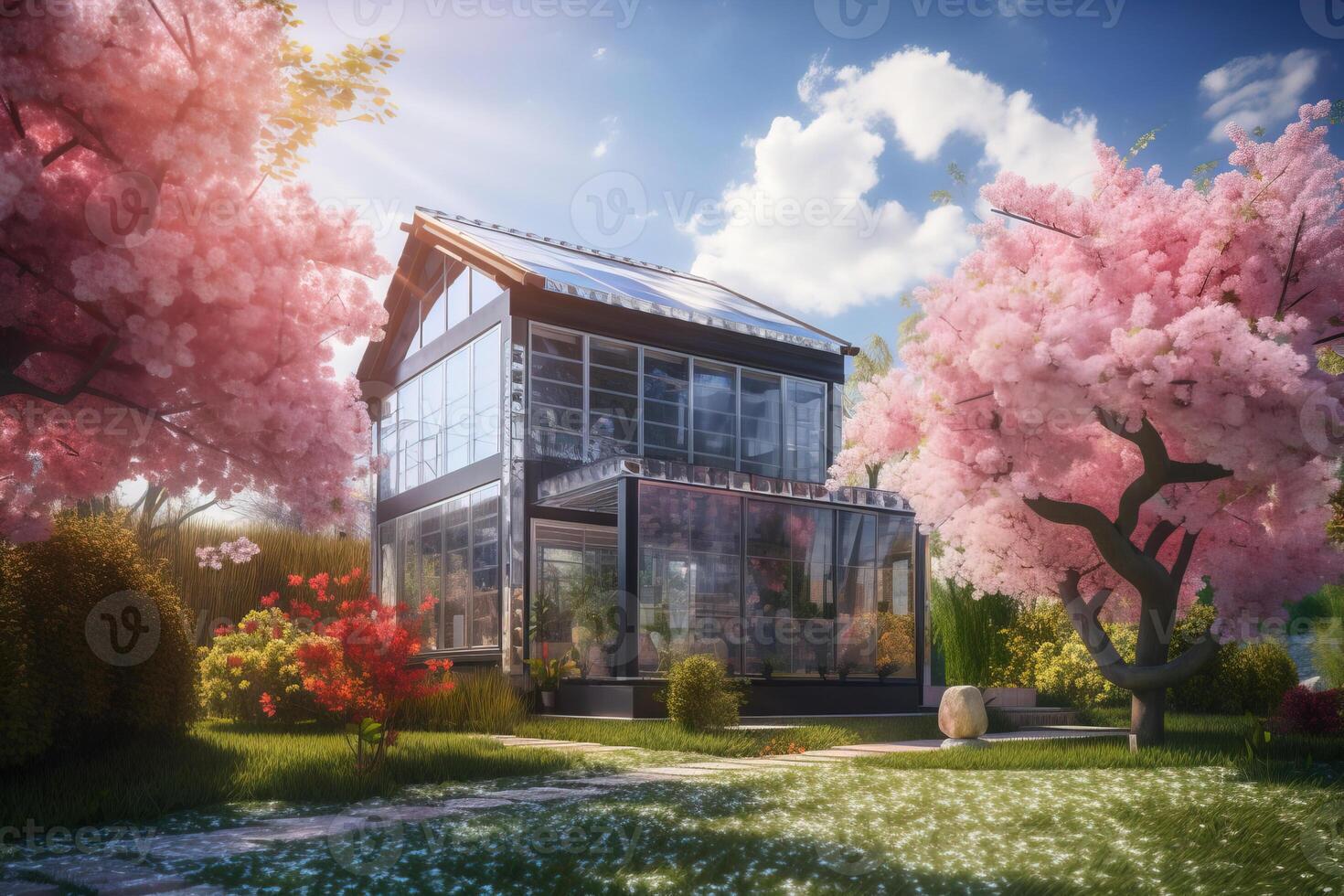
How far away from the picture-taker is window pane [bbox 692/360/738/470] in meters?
17.8

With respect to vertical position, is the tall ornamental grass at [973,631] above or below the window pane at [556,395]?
below

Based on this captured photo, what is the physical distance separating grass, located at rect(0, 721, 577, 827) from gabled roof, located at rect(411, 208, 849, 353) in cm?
845

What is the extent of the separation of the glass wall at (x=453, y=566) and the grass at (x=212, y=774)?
21.8ft

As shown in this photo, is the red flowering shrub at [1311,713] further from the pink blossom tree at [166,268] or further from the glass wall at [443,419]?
the glass wall at [443,419]

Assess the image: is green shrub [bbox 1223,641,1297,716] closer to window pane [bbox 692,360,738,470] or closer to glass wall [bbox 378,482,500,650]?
window pane [bbox 692,360,738,470]

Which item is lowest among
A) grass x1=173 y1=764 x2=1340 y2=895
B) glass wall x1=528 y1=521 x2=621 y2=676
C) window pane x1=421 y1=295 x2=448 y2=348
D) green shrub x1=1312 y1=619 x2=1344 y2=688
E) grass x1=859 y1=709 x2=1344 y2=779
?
grass x1=859 y1=709 x2=1344 y2=779

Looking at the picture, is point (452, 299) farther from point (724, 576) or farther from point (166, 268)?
point (166, 268)

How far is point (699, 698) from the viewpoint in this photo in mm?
11469

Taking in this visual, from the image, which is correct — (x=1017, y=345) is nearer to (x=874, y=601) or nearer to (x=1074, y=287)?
(x=1074, y=287)

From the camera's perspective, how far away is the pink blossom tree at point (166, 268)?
4.78 meters

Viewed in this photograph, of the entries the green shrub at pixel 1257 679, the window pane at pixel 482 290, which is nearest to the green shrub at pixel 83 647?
the window pane at pixel 482 290

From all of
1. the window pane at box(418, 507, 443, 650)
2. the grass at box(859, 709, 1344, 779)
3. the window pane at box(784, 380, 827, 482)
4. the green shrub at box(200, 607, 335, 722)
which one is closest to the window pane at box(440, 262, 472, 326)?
the window pane at box(418, 507, 443, 650)

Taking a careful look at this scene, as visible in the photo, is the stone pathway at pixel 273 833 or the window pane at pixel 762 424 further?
the window pane at pixel 762 424

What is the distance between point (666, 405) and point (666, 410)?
0.08m
